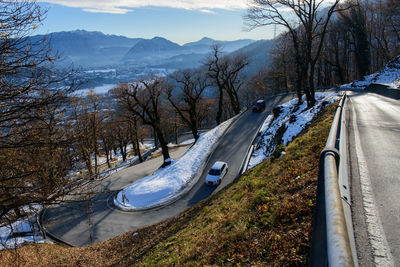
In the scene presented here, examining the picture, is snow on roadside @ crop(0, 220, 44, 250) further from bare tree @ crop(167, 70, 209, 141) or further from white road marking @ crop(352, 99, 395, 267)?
bare tree @ crop(167, 70, 209, 141)

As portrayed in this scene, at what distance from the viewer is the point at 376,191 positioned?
170 inches

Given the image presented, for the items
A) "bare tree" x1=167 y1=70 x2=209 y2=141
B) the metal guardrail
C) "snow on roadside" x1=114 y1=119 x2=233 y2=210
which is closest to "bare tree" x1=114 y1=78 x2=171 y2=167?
"bare tree" x1=167 y1=70 x2=209 y2=141

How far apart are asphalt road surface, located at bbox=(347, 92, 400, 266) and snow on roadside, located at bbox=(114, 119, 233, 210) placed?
14.9 m

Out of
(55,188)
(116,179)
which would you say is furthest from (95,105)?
(55,188)

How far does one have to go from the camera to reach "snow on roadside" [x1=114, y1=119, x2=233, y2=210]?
19.3 metres

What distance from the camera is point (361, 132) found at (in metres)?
8.52

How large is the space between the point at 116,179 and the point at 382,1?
5105 cm

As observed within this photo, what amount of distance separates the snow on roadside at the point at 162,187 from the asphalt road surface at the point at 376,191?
587 inches

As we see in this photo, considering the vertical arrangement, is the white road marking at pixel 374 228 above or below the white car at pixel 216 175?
above

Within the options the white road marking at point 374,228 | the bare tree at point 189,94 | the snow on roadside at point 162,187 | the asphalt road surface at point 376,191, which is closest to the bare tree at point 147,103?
the bare tree at point 189,94

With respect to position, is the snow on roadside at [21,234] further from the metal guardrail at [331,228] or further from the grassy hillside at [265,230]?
the metal guardrail at [331,228]

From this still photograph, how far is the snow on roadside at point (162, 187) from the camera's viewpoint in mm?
19266

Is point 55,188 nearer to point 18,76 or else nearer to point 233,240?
point 18,76

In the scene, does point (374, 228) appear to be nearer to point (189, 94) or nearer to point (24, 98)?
point (24, 98)
